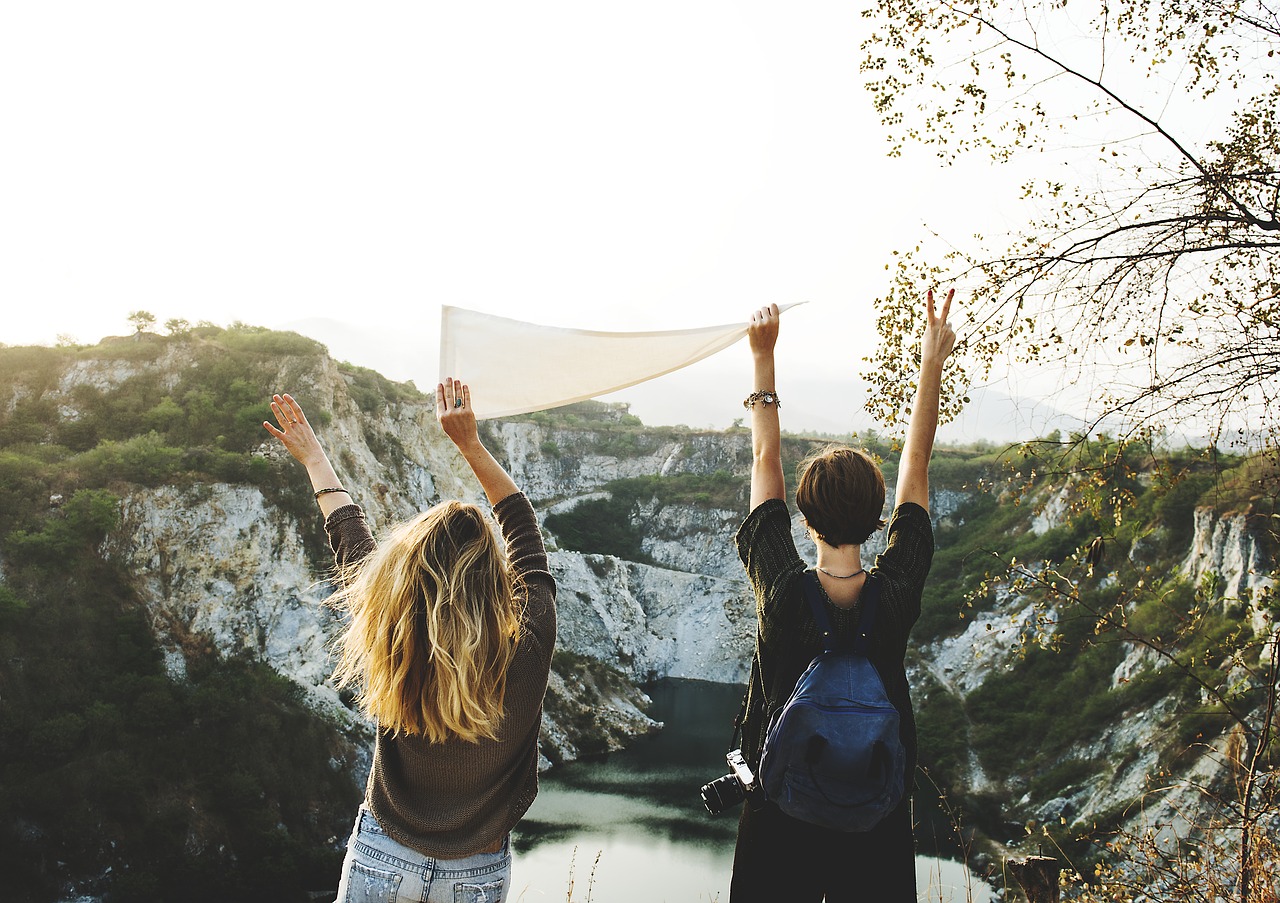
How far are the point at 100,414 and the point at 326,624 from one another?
30.7ft

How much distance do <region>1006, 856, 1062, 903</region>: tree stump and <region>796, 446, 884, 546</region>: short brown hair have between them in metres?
2.15

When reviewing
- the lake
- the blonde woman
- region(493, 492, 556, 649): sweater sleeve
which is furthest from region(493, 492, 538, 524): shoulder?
the lake

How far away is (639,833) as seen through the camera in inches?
800

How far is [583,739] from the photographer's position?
93.3 ft

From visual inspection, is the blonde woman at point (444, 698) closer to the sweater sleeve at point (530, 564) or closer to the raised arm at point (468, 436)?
the sweater sleeve at point (530, 564)

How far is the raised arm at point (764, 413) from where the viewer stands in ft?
5.82

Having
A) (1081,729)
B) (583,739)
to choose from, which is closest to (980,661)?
(1081,729)

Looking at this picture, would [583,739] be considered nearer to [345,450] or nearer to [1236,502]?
[345,450]

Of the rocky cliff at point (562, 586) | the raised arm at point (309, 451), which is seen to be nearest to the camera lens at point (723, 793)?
the raised arm at point (309, 451)

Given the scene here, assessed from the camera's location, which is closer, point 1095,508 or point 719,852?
point 1095,508

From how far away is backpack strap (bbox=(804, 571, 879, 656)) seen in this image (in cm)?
156

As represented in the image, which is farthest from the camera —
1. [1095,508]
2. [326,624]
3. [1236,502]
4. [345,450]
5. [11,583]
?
[345,450]

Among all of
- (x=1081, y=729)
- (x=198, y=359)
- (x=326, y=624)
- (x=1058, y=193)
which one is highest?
(x=198, y=359)

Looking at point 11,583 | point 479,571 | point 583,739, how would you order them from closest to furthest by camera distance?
point 479,571
point 11,583
point 583,739
